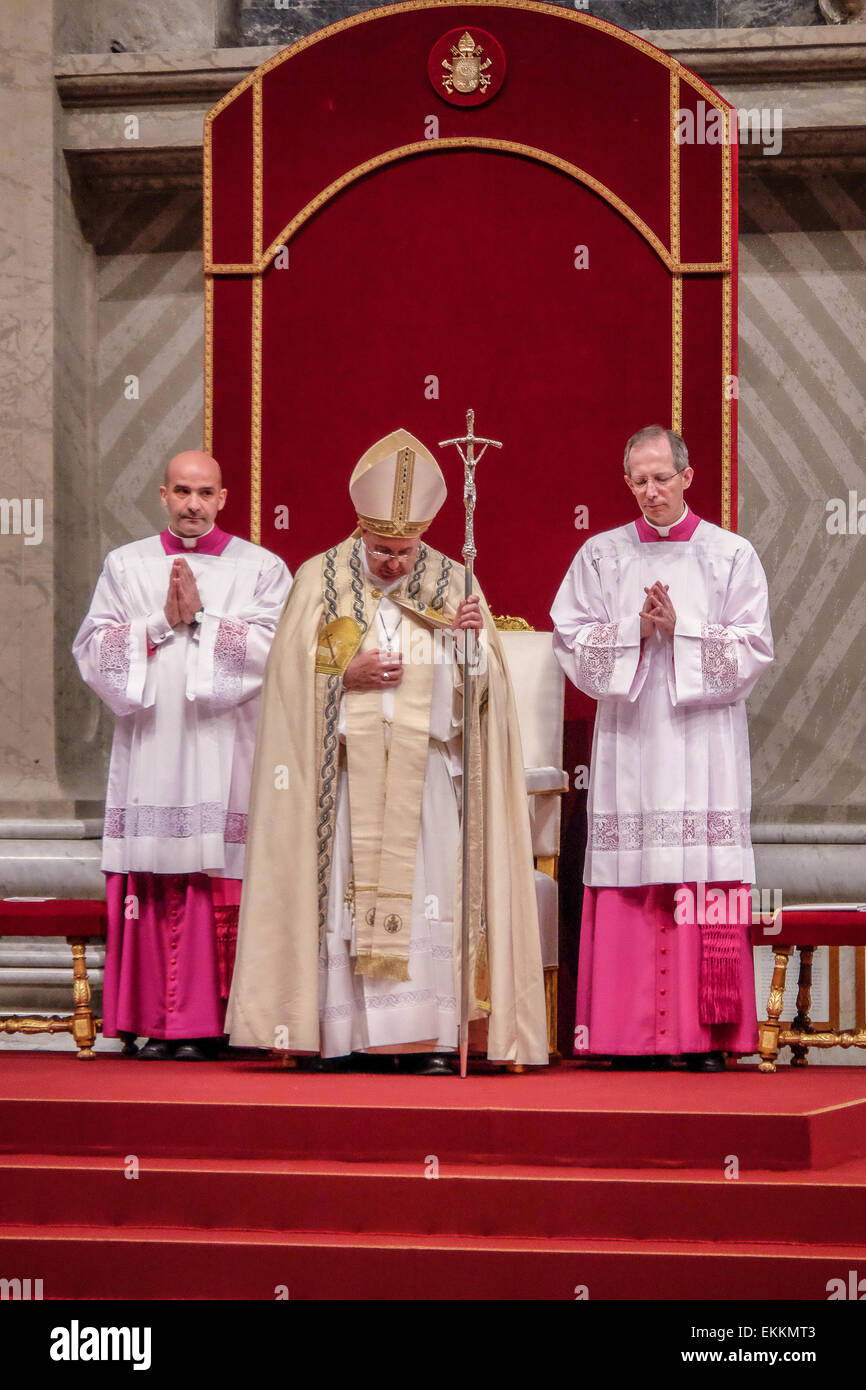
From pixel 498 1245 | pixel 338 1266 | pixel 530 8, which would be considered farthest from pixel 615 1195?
pixel 530 8

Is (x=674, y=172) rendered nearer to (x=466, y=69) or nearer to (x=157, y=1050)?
(x=466, y=69)

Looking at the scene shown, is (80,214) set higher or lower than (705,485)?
higher

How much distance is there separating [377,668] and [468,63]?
2828mm

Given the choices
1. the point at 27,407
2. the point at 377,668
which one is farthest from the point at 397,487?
the point at 27,407

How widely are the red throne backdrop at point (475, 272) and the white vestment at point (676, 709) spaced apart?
0.80 meters

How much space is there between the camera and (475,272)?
6.78 meters

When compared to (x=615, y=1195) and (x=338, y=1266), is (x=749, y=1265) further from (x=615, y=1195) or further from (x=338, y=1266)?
(x=338, y=1266)

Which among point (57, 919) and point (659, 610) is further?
point (57, 919)

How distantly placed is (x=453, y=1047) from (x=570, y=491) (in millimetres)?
2356

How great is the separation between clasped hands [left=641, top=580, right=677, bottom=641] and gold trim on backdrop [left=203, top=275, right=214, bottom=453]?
6.80ft

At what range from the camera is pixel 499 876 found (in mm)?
5324

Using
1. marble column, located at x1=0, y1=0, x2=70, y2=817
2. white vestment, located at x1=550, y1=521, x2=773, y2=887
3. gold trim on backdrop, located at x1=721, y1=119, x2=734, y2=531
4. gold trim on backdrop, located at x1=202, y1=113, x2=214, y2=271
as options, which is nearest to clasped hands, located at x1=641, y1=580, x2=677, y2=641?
white vestment, located at x1=550, y1=521, x2=773, y2=887

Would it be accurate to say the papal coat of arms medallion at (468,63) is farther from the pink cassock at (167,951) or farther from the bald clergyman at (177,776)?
the pink cassock at (167,951)
